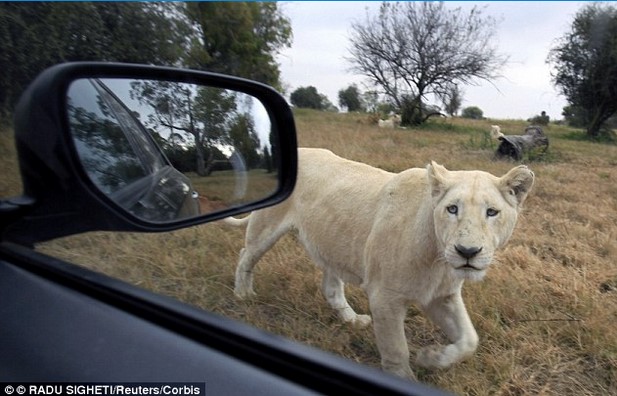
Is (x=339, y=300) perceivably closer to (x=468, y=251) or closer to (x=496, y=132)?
(x=468, y=251)

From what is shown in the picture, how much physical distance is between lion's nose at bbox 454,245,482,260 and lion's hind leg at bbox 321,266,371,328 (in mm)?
Answer: 946

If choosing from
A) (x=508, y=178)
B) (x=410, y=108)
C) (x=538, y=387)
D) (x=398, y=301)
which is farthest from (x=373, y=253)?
(x=410, y=108)

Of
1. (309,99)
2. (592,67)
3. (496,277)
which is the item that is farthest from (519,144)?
(309,99)

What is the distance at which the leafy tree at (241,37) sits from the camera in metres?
10.2

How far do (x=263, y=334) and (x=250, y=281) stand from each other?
6.86 feet

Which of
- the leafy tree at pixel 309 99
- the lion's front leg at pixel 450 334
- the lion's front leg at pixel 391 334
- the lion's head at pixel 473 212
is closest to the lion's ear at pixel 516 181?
the lion's head at pixel 473 212

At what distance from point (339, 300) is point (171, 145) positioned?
146cm

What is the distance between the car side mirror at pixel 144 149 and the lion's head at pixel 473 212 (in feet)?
2.07

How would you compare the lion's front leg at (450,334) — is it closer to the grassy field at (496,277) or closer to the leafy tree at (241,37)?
the grassy field at (496,277)

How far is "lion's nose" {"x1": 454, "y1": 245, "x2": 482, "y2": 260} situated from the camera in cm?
204

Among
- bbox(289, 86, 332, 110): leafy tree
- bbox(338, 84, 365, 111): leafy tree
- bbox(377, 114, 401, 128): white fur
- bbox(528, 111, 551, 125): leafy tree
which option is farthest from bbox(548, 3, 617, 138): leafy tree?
bbox(289, 86, 332, 110): leafy tree

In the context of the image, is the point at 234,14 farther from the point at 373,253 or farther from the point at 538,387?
the point at 538,387

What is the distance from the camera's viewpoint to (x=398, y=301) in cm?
251

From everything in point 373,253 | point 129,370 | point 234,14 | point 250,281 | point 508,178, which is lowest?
point 250,281
